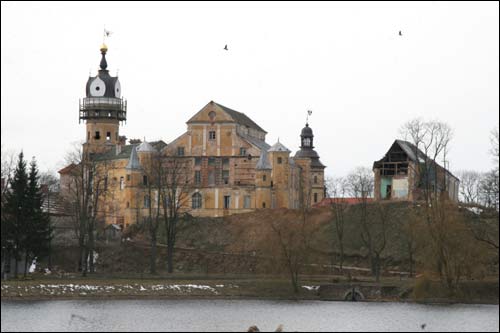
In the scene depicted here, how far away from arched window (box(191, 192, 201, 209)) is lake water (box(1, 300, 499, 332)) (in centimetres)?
3818

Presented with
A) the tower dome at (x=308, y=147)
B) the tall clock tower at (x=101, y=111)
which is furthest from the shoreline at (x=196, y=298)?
the tower dome at (x=308, y=147)

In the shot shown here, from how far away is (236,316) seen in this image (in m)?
62.0

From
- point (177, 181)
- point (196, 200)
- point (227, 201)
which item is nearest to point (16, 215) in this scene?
point (177, 181)

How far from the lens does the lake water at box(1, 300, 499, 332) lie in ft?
185

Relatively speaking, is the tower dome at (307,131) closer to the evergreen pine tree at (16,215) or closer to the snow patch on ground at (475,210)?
the snow patch on ground at (475,210)

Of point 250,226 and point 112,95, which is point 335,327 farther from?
point 112,95

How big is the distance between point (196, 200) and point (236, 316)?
1918 inches

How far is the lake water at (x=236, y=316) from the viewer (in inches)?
2224

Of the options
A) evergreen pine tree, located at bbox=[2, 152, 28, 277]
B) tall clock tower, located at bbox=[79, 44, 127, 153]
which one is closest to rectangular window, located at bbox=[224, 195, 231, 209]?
tall clock tower, located at bbox=[79, 44, 127, 153]

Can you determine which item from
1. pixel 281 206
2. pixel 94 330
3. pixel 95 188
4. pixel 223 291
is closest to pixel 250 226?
pixel 281 206

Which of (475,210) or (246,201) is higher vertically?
(246,201)

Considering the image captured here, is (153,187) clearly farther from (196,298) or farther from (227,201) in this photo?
(196,298)

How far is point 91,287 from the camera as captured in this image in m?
74.0

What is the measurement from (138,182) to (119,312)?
4719 cm
